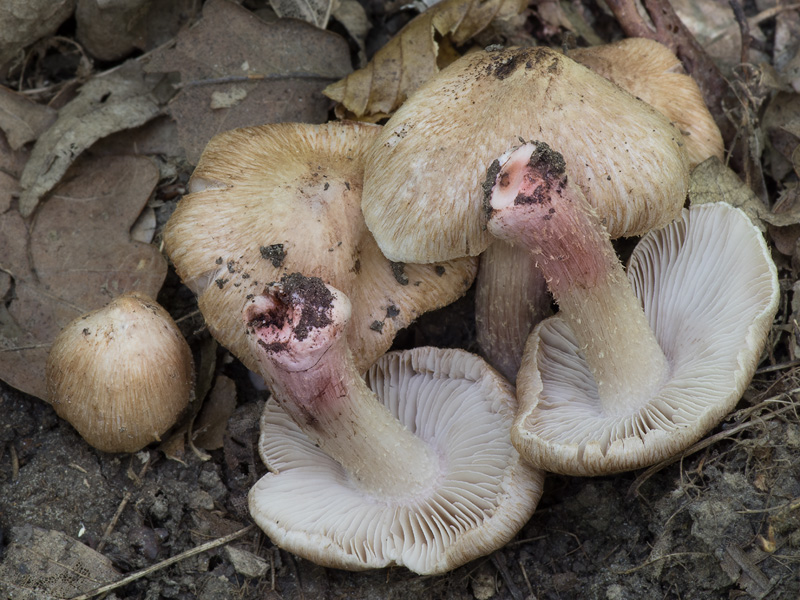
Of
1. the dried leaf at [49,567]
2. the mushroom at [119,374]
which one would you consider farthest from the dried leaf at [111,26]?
the dried leaf at [49,567]

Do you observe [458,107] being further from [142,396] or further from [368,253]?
[142,396]

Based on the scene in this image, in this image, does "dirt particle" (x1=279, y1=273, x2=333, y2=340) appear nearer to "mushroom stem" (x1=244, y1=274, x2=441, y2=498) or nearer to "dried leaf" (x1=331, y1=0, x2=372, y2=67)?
"mushroom stem" (x1=244, y1=274, x2=441, y2=498)

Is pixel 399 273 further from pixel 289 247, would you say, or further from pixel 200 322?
pixel 200 322

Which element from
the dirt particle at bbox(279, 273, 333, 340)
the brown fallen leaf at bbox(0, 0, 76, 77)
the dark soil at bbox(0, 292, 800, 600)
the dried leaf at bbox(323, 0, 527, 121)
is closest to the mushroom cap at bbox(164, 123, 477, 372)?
the dirt particle at bbox(279, 273, 333, 340)

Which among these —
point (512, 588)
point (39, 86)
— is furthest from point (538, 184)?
point (39, 86)

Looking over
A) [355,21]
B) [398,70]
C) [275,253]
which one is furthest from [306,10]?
[275,253]

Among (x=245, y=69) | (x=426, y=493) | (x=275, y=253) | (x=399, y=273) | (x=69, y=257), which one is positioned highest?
(x=245, y=69)

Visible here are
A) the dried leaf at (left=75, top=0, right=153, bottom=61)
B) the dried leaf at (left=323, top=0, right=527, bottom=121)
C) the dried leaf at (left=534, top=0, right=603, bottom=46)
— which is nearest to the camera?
the dried leaf at (left=323, top=0, right=527, bottom=121)
